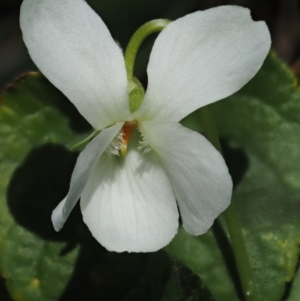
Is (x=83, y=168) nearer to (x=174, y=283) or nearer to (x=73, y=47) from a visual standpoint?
(x=73, y=47)

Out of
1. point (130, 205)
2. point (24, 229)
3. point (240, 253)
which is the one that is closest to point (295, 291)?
point (240, 253)

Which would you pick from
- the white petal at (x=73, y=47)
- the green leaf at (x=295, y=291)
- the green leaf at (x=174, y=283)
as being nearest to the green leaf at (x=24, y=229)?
the green leaf at (x=174, y=283)

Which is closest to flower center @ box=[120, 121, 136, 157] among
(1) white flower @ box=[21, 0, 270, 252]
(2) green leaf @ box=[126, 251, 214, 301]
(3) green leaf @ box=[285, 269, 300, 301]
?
(1) white flower @ box=[21, 0, 270, 252]

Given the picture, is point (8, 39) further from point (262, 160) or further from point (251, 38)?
point (251, 38)

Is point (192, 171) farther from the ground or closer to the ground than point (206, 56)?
closer to the ground

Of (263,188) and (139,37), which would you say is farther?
(263,188)

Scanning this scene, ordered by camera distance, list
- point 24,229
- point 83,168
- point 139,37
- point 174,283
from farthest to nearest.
A: point 24,229 → point 174,283 → point 139,37 → point 83,168
